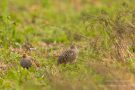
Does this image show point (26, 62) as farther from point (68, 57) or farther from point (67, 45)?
point (67, 45)

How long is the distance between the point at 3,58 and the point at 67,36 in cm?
293

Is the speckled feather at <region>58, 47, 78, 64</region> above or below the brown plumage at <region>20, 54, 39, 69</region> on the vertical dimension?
above

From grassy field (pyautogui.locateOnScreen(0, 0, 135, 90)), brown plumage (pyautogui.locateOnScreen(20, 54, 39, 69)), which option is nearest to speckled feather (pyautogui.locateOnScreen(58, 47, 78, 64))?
grassy field (pyautogui.locateOnScreen(0, 0, 135, 90))

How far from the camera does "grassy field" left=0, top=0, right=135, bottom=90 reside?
898 cm

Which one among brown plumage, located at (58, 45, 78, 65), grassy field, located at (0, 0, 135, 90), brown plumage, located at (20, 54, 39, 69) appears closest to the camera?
grassy field, located at (0, 0, 135, 90)

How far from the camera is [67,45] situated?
13711 millimetres

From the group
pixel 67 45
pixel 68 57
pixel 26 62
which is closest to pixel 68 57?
pixel 68 57

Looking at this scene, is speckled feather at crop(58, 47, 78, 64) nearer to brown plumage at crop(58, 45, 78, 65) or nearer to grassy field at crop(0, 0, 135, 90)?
brown plumage at crop(58, 45, 78, 65)

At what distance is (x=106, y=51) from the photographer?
35.9 ft

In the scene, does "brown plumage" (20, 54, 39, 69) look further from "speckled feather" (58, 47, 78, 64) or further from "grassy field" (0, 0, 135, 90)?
"speckled feather" (58, 47, 78, 64)

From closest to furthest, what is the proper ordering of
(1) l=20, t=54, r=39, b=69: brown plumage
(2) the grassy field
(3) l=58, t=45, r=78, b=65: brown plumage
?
(2) the grassy field, (1) l=20, t=54, r=39, b=69: brown plumage, (3) l=58, t=45, r=78, b=65: brown plumage

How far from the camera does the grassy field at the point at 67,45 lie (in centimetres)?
898

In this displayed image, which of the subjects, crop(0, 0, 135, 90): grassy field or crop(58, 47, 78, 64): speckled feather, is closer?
crop(0, 0, 135, 90): grassy field

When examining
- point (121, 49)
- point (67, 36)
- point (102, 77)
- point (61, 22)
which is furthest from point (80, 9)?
point (102, 77)
